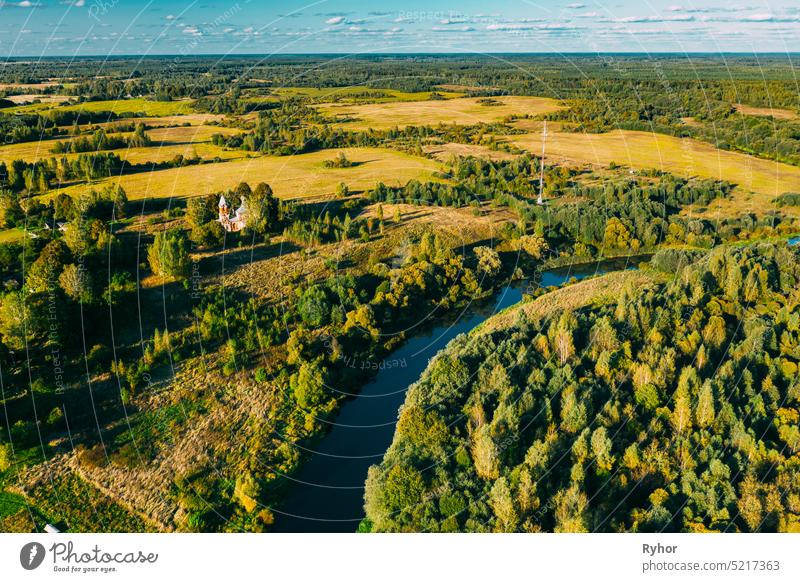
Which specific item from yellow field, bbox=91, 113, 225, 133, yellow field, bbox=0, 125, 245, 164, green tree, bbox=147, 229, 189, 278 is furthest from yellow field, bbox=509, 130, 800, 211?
green tree, bbox=147, 229, 189, 278

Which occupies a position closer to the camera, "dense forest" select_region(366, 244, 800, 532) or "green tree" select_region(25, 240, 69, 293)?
"dense forest" select_region(366, 244, 800, 532)

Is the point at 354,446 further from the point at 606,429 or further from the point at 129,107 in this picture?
the point at 129,107

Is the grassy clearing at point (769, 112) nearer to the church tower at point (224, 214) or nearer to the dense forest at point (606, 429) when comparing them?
the dense forest at point (606, 429)

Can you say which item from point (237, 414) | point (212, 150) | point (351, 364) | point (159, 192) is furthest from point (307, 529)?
point (212, 150)

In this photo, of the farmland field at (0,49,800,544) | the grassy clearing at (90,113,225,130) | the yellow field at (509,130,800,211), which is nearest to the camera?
the farmland field at (0,49,800,544)

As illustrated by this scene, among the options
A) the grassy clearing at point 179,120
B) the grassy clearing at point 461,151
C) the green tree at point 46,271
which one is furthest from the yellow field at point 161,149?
the green tree at point 46,271

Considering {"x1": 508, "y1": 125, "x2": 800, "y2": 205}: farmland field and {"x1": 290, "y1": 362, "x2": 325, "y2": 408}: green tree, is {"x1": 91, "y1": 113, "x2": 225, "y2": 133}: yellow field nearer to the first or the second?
{"x1": 508, "y1": 125, "x2": 800, "y2": 205}: farmland field
